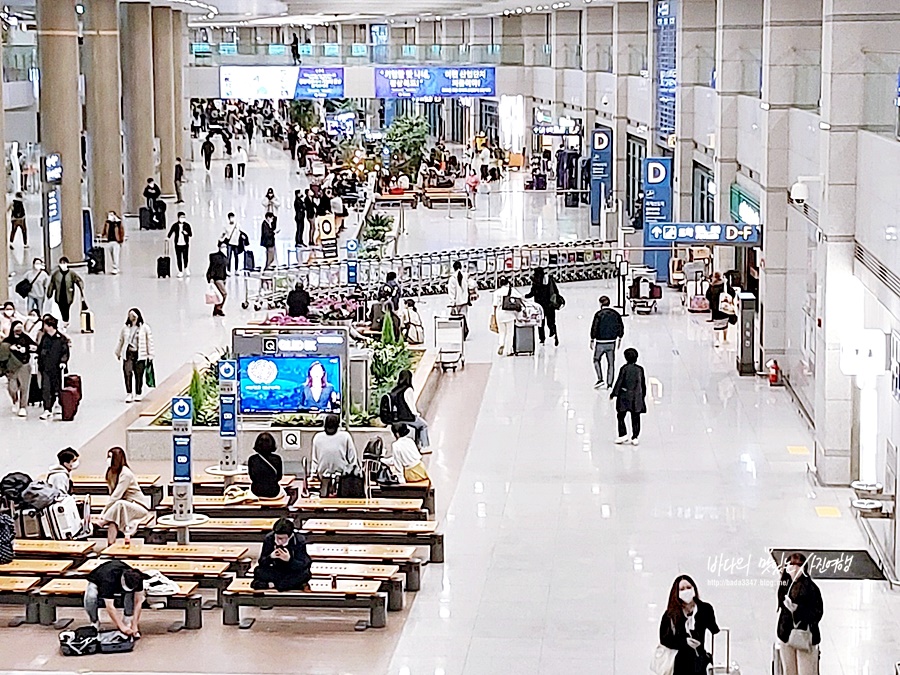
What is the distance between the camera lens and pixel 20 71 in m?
37.7

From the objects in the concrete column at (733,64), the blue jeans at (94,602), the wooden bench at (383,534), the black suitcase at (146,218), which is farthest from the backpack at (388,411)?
the black suitcase at (146,218)

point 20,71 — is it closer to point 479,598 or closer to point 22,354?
point 22,354

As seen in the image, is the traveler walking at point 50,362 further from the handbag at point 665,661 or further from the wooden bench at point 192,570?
the handbag at point 665,661

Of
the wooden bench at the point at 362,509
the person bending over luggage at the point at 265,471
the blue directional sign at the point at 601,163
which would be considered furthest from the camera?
the blue directional sign at the point at 601,163

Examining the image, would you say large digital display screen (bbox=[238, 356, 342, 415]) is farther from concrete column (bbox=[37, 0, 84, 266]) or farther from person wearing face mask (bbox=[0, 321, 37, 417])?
concrete column (bbox=[37, 0, 84, 266])

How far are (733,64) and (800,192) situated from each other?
309 inches

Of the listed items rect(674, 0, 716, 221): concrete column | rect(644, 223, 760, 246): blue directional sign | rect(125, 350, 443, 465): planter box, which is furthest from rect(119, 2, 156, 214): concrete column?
rect(125, 350, 443, 465): planter box

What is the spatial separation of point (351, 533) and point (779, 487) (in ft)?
17.8

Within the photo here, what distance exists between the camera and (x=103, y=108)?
40719 mm

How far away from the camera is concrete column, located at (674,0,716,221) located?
33.5 meters

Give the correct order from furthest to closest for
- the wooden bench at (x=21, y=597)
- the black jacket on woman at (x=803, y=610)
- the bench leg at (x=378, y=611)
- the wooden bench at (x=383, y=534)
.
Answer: the wooden bench at (x=383, y=534) → the wooden bench at (x=21, y=597) → the bench leg at (x=378, y=611) → the black jacket on woman at (x=803, y=610)

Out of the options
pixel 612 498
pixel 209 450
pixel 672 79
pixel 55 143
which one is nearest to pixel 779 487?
pixel 612 498

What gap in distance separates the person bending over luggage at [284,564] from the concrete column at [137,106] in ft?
111

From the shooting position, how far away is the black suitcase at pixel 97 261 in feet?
116
